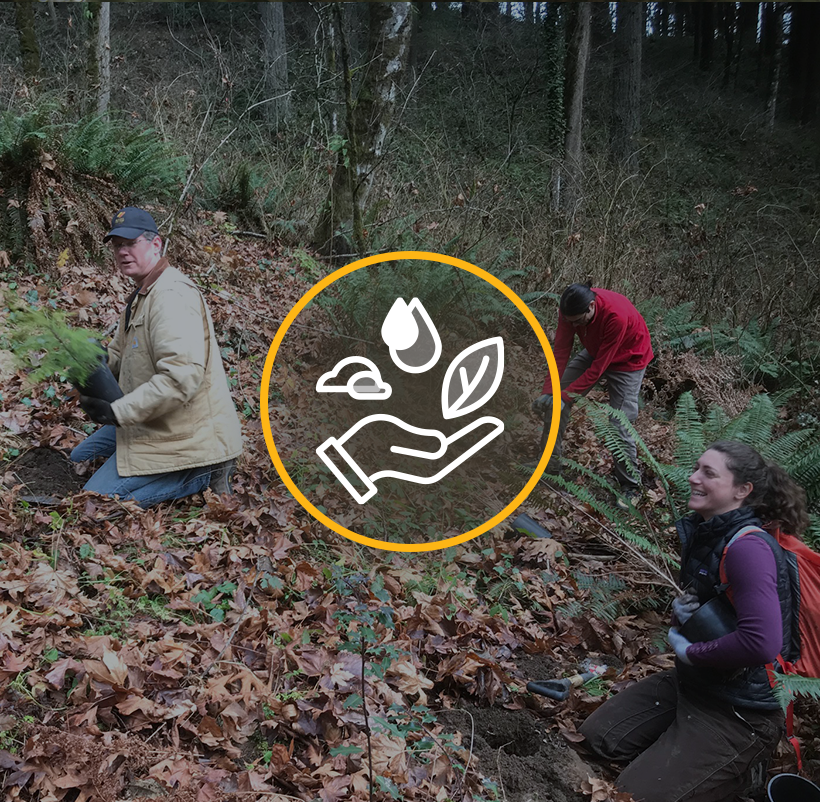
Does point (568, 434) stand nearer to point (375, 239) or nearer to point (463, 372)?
point (463, 372)

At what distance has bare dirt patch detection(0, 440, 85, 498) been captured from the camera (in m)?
4.24

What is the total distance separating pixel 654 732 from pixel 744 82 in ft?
112

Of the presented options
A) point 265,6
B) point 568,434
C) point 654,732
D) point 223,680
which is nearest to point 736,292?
point 568,434

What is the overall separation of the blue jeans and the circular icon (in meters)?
0.60

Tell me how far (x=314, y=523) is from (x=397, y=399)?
76.6 inches

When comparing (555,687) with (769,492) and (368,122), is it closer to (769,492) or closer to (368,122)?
(769,492)

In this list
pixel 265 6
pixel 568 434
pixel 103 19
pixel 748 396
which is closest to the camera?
pixel 568 434

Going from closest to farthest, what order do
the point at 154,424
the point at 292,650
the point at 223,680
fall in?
the point at 223,680 < the point at 292,650 < the point at 154,424

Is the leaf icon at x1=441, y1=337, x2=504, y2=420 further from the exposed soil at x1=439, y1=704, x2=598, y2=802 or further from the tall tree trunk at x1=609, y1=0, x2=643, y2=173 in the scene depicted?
the tall tree trunk at x1=609, y1=0, x2=643, y2=173

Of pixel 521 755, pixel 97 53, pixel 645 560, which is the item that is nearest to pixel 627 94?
pixel 97 53

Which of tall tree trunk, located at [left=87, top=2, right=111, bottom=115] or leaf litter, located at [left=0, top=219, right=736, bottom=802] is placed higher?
tall tree trunk, located at [left=87, top=2, right=111, bottom=115]

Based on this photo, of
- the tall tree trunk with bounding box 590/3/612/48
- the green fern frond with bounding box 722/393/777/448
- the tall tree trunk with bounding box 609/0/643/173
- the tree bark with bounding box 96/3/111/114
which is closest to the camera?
the green fern frond with bounding box 722/393/777/448

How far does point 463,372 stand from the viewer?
6219mm

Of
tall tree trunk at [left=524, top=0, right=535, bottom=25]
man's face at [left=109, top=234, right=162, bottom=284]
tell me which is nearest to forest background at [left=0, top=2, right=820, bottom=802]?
man's face at [left=109, top=234, right=162, bottom=284]
